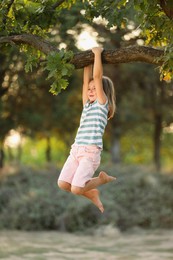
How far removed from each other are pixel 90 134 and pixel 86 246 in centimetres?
842

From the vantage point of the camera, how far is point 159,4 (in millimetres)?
6977

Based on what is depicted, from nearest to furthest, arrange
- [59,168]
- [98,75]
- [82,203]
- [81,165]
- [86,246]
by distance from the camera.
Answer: [98,75], [81,165], [86,246], [82,203], [59,168]

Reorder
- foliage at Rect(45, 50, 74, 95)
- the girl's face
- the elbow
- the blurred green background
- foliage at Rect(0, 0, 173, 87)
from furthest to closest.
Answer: the blurred green background → the girl's face → the elbow → foliage at Rect(0, 0, 173, 87) → foliage at Rect(45, 50, 74, 95)

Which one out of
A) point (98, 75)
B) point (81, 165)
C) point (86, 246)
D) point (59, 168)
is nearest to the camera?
point (98, 75)

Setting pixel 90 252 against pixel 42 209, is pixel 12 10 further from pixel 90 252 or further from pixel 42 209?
pixel 42 209

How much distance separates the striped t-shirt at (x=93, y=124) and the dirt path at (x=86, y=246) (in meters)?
5.67

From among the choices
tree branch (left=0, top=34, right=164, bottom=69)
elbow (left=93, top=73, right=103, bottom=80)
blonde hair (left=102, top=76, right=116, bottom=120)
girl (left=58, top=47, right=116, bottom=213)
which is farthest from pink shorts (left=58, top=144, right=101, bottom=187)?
tree branch (left=0, top=34, right=164, bottom=69)

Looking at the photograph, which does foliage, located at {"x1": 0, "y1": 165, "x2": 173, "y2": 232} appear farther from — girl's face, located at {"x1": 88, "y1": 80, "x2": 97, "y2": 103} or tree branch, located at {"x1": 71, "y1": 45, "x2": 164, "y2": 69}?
tree branch, located at {"x1": 71, "y1": 45, "x2": 164, "y2": 69}

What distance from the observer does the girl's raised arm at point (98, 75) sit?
6.81 metres

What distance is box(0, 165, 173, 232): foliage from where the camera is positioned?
17297 millimetres

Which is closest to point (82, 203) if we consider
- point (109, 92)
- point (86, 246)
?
point (86, 246)

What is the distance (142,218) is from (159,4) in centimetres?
1217

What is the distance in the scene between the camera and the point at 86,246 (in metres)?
15.0

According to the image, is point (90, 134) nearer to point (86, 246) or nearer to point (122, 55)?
point (122, 55)
